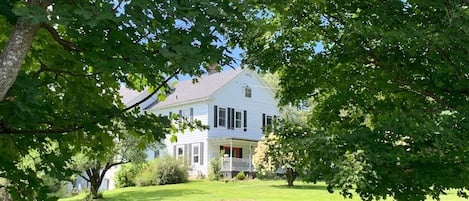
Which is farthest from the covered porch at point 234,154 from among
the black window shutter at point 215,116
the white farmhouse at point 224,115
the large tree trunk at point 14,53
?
the large tree trunk at point 14,53

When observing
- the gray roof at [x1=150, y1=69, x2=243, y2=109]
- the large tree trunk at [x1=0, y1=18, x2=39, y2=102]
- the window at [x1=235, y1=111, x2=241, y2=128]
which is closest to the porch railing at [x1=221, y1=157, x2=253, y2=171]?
the window at [x1=235, y1=111, x2=241, y2=128]

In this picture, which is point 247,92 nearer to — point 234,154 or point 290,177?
point 234,154

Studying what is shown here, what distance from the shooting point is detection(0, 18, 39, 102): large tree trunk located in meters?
2.51

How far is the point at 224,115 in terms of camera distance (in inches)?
1238

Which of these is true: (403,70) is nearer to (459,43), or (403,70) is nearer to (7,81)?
(459,43)

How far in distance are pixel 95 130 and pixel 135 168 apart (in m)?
24.8

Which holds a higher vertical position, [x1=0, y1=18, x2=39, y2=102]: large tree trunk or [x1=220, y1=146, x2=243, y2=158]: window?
[x1=220, y1=146, x2=243, y2=158]: window

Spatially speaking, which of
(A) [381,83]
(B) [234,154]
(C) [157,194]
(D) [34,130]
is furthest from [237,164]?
(D) [34,130]

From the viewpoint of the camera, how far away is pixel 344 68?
6.81 m

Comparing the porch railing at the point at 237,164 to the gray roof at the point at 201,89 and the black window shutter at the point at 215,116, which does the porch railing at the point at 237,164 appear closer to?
the black window shutter at the point at 215,116

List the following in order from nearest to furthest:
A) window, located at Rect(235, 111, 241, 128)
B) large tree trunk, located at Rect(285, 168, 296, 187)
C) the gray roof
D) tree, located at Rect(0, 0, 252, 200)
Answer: tree, located at Rect(0, 0, 252, 200) < large tree trunk, located at Rect(285, 168, 296, 187) < the gray roof < window, located at Rect(235, 111, 241, 128)

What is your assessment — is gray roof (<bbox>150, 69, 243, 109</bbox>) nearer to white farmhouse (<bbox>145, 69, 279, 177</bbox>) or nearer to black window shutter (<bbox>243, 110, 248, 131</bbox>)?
white farmhouse (<bbox>145, 69, 279, 177</bbox>)

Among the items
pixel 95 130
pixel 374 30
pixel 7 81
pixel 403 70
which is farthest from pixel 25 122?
pixel 403 70

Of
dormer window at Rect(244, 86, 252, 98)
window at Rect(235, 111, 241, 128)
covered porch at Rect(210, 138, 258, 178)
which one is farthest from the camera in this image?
dormer window at Rect(244, 86, 252, 98)
